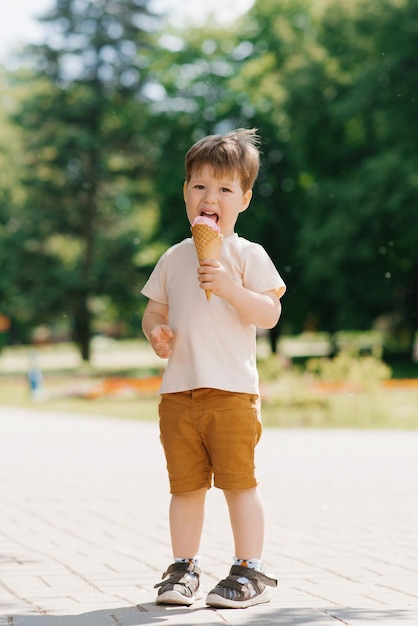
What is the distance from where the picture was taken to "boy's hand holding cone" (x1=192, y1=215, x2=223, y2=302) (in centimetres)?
389

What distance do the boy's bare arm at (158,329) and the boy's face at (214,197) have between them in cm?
39

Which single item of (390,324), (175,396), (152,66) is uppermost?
(152,66)

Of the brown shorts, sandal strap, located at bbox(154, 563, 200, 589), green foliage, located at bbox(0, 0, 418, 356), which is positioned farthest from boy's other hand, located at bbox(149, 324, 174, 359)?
green foliage, located at bbox(0, 0, 418, 356)

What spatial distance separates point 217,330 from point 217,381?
0.19 meters

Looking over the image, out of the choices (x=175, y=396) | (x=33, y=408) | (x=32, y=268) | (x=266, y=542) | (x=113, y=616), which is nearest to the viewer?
(x=113, y=616)

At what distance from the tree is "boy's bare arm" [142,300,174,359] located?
3542 cm

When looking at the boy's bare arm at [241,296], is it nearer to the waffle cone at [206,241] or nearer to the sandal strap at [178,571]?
the waffle cone at [206,241]

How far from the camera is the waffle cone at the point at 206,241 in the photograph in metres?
3.89

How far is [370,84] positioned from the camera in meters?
30.1

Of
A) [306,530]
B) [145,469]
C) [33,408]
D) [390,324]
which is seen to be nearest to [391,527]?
[306,530]

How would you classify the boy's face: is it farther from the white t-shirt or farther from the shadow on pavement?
the shadow on pavement

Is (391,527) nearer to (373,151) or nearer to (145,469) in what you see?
(145,469)

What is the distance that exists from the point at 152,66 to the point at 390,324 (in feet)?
40.8

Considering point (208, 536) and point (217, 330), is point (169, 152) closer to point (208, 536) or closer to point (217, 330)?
point (208, 536)
